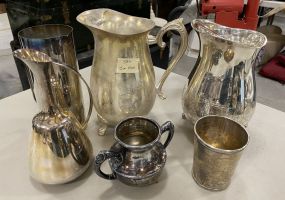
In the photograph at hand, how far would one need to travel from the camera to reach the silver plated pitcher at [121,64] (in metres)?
0.49

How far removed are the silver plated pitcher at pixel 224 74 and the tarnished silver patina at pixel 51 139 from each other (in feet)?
0.77

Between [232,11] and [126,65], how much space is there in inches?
13.3

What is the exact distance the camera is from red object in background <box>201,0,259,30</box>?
0.66m

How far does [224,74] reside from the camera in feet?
1.59

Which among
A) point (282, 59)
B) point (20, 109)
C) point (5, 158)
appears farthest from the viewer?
point (282, 59)

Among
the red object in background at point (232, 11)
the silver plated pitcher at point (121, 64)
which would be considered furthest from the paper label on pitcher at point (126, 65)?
the red object in background at point (232, 11)

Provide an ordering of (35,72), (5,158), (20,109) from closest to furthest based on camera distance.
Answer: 1. (35,72)
2. (5,158)
3. (20,109)

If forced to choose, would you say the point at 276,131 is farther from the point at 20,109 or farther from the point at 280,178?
the point at 20,109

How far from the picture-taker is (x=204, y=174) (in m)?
0.45

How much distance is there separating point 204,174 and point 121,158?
0.14 metres

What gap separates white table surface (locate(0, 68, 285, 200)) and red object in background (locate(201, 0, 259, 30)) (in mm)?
236

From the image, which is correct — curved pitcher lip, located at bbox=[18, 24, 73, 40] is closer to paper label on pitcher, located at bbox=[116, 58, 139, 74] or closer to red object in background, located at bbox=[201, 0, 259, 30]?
paper label on pitcher, located at bbox=[116, 58, 139, 74]

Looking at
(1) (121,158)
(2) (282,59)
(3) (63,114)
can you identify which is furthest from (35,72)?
(2) (282,59)

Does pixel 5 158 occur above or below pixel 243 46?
below
